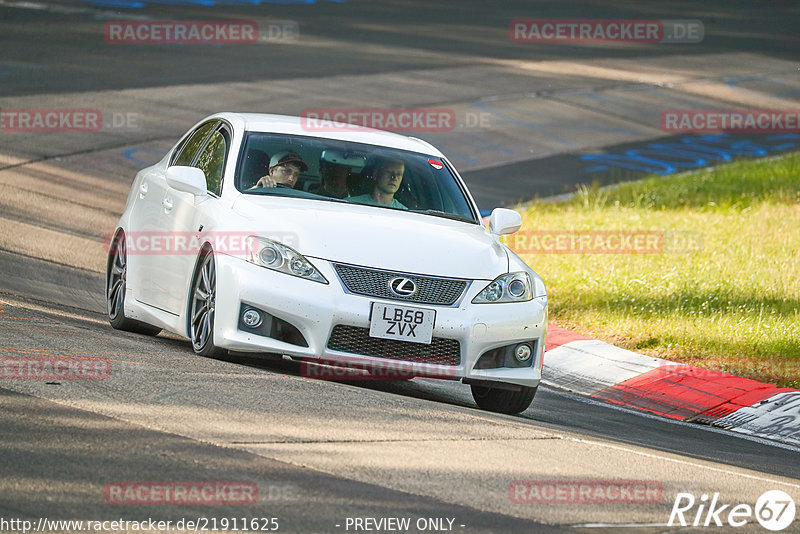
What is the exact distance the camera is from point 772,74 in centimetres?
3366

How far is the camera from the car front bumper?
7820 millimetres

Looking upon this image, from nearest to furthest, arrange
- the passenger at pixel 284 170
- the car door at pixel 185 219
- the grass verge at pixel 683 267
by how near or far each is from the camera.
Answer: the car door at pixel 185 219 < the passenger at pixel 284 170 < the grass verge at pixel 683 267

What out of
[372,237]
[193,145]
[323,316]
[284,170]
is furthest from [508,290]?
[193,145]

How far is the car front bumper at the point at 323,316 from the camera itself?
7.82 m

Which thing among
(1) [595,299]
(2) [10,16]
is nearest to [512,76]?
(2) [10,16]

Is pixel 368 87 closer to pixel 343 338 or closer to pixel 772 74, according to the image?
pixel 772 74

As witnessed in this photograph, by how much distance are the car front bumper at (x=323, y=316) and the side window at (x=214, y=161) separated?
3.63ft

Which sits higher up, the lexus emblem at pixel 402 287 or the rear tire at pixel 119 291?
the lexus emblem at pixel 402 287

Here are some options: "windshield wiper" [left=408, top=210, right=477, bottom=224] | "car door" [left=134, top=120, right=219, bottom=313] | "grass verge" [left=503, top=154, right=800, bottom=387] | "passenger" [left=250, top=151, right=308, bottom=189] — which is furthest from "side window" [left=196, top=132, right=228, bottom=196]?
"grass verge" [left=503, top=154, right=800, bottom=387]

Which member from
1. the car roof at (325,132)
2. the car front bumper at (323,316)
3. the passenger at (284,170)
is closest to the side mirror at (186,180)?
the passenger at (284,170)

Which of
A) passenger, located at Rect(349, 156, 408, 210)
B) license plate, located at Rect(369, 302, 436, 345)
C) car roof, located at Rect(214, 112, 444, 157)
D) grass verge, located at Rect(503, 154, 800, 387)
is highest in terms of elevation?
car roof, located at Rect(214, 112, 444, 157)

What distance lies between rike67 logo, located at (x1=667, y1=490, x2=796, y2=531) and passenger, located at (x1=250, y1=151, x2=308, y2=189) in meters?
3.70

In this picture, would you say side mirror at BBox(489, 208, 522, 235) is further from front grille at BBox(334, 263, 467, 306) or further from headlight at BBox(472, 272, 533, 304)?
front grille at BBox(334, 263, 467, 306)

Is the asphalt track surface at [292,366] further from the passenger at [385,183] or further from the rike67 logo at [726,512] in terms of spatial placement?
the passenger at [385,183]
